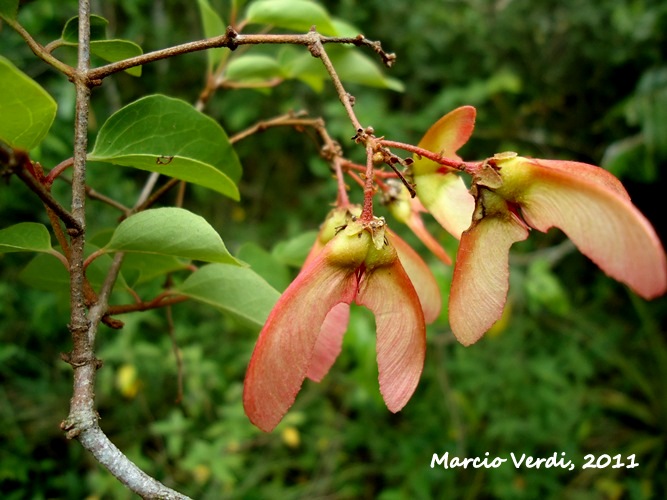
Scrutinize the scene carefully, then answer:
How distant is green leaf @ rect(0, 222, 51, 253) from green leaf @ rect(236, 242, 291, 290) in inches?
8.0

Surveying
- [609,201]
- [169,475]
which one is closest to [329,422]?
[169,475]

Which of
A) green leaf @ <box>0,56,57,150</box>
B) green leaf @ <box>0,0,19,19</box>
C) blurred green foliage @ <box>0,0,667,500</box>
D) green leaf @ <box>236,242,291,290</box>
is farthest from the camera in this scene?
blurred green foliage @ <box>0,0,667,500</box>

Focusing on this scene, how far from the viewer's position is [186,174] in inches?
16.7

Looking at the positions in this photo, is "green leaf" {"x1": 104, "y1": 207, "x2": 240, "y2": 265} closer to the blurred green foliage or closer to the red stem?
the red stem

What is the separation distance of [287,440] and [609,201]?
Result: 63.0 inches

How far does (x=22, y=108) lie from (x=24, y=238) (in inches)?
4.1

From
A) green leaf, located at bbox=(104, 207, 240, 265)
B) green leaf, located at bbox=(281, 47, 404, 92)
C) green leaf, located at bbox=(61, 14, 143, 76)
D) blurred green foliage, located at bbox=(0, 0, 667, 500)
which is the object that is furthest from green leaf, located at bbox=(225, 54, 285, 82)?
blurred green foliage, located at bbox=(0, 0, 667, 500)

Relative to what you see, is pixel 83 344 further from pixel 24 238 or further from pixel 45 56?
pixel 45 56

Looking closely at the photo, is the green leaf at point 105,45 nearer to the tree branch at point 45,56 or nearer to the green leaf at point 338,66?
the tree branch at point 45,56

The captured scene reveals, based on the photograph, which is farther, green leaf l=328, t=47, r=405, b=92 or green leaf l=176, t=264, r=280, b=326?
green leaf l=328, t=47, r=405, b=92

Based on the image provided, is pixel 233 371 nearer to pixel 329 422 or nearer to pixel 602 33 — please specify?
pixel 329 422

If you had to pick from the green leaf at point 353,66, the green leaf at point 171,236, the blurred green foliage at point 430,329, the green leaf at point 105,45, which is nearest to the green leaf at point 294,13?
the green leaf at point 353,66

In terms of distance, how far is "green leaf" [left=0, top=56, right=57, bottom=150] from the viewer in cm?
31

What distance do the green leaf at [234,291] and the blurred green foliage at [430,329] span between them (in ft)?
2.23
